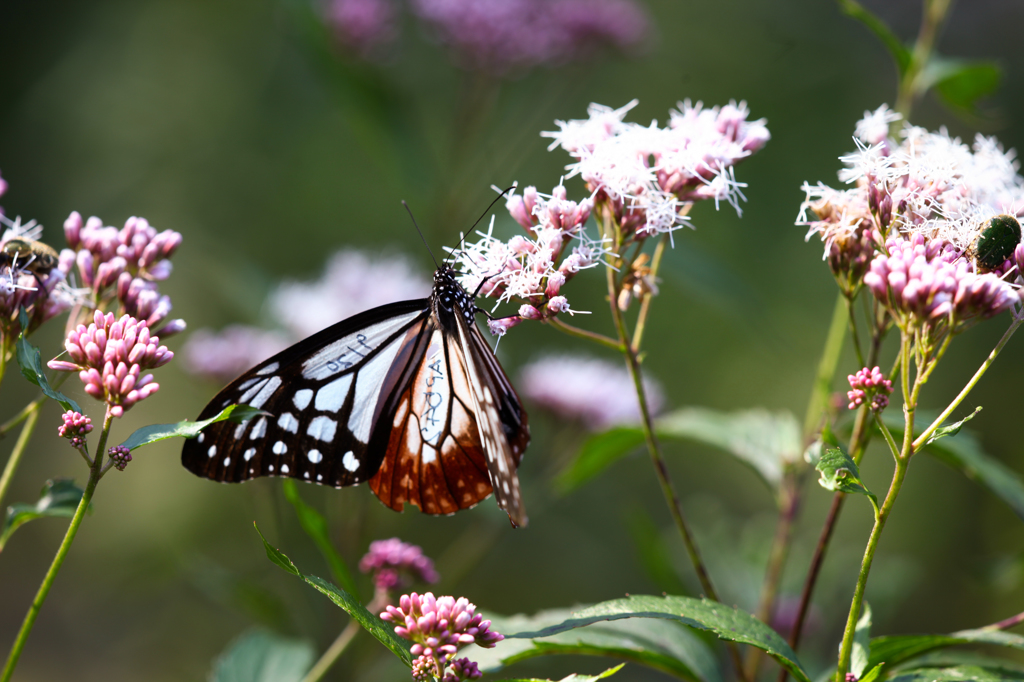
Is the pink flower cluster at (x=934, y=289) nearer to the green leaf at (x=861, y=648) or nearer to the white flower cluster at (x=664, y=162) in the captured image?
the white flower cluster at (x=664, y=162)

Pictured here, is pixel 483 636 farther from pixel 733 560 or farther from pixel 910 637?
pixel 733 560


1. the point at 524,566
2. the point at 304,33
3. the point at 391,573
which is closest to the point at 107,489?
the point at 524,566

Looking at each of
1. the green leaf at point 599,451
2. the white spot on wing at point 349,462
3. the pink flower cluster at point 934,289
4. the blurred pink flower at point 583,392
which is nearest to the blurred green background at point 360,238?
the blurred pink flower at point 583,392

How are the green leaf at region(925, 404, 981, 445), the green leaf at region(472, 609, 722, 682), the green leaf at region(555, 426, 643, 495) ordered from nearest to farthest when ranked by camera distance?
1. the green leaf at region(925, 404, 981, 445)
2. the green leaf at region(472, 609, 722, 682)
3. the green leaf at region(555, 426, 643, 495)

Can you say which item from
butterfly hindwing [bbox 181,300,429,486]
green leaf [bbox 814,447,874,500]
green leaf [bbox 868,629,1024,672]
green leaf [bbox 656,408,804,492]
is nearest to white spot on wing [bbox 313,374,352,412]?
butterfly hindwing [bbox 181,300,429,486]

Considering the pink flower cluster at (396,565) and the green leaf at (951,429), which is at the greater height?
the green leaf at (951,429)

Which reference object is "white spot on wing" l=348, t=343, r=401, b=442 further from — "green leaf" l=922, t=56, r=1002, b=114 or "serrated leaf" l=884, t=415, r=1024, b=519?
"green leaf" l=922, t=56, r=1002, b=114
